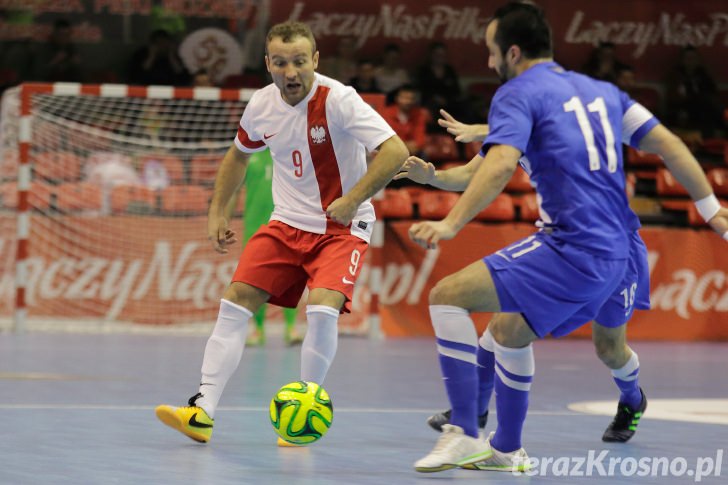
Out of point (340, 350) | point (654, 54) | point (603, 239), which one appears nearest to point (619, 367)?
point (603, 239)

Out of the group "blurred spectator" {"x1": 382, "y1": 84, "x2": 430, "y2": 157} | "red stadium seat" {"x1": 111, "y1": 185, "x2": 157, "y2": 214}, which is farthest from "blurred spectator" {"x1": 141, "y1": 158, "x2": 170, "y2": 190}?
"blurred spectator" {"x1": 382, "y1": 84, "x2": 430, "y2": 157}

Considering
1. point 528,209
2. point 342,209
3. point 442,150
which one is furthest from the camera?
point 442,150

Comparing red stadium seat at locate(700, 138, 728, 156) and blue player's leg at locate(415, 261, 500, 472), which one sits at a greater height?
red stadium seat at locate(700, 138, 728, 156)

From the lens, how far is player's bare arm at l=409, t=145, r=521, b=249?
4684 mm

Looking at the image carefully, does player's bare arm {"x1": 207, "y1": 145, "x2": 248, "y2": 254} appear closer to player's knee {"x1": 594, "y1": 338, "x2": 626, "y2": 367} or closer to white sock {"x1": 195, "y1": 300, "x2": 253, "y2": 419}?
white sock {"x1": 195, "y1": 300, "x2": 253, "y2": 419}

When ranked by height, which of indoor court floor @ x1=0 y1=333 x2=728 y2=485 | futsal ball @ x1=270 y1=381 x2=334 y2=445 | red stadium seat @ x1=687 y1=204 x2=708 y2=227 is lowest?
indoor court floor @ x1=0 y1=333 x2=728 y2=485

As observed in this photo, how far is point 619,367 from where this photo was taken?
6.26 m

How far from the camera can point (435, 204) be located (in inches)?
525

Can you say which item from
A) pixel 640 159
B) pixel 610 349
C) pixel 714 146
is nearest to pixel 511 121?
pixel 610 349

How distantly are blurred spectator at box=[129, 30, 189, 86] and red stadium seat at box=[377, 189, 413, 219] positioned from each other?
304cm

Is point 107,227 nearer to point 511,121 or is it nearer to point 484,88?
point 484,88

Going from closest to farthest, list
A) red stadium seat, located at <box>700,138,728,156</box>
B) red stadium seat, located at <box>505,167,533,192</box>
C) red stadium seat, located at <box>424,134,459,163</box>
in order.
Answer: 1. red stadium seat, located at <box>505,167,533,192</box>
2. red stadium seat, located at <box>424,134,459,163</box>
3. red stadium seat, located at <box>700,138,728,156</box>

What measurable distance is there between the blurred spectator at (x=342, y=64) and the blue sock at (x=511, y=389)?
10139 millimetres

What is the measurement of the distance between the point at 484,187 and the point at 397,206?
8.52m
